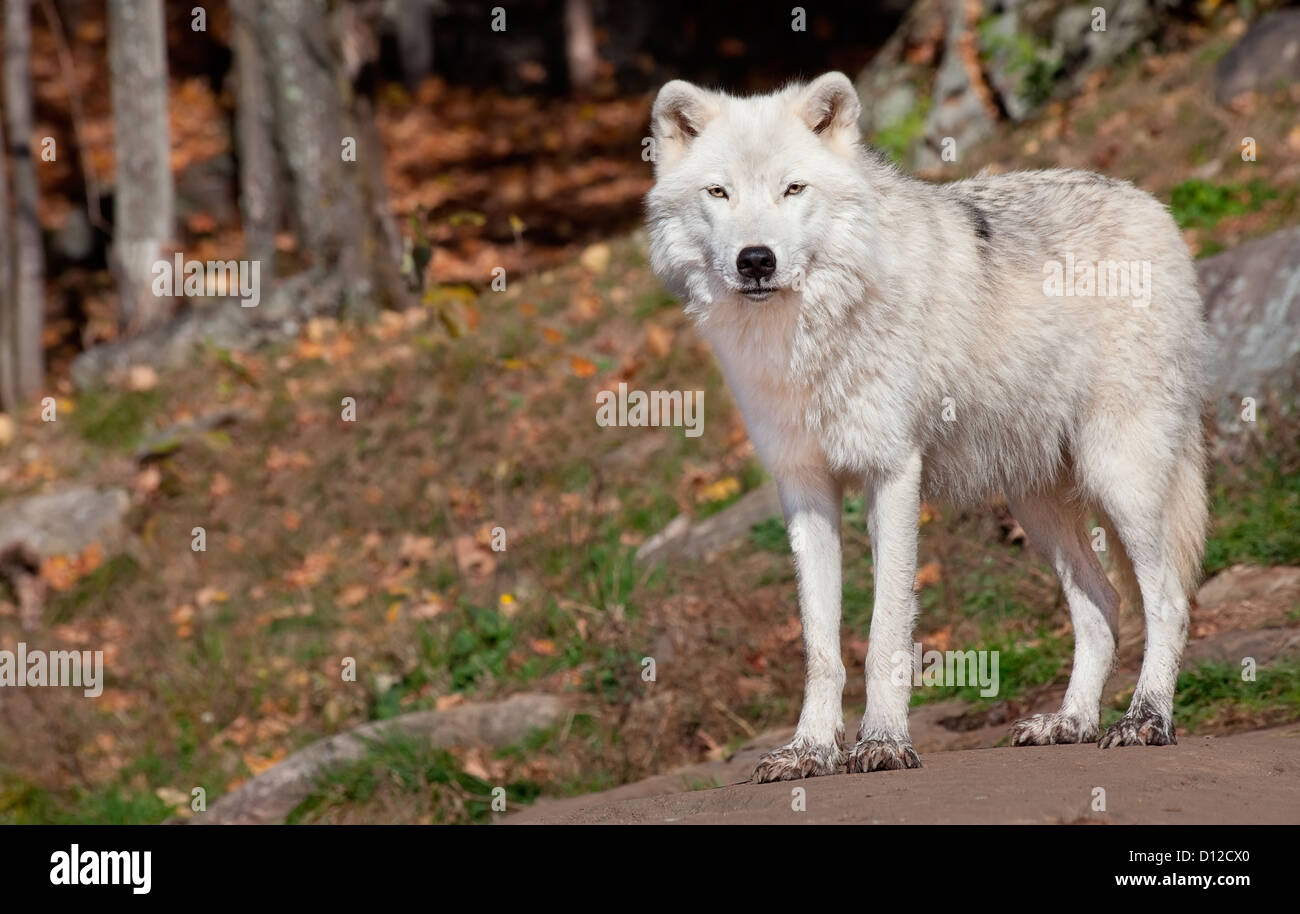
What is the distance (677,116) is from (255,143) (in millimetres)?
12534

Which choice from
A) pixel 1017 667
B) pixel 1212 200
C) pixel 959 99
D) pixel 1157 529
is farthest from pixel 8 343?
pixel 1157 529

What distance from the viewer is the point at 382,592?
946 centimetres

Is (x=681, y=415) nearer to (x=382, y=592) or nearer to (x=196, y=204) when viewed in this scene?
(x=382, y=592)

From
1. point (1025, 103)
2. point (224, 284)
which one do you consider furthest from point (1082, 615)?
point (224, 284)

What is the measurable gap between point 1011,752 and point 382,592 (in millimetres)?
5493

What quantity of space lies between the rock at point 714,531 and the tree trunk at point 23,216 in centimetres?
1005

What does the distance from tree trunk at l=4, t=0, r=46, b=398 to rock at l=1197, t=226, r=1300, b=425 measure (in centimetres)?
1291

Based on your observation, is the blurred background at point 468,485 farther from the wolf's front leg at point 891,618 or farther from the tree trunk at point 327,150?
the wolf's front leg at point 891,618

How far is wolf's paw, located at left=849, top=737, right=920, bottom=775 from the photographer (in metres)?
4.81

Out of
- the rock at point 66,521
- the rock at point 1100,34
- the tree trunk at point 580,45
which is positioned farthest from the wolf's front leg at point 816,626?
the tree trunk at point 580,45

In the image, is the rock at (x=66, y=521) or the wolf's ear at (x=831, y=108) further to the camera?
the rock at (x=66, y=521)

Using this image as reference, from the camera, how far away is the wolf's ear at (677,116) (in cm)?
516

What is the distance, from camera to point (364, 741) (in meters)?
7.07

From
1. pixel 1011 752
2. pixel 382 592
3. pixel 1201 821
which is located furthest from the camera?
pixel 382 592
